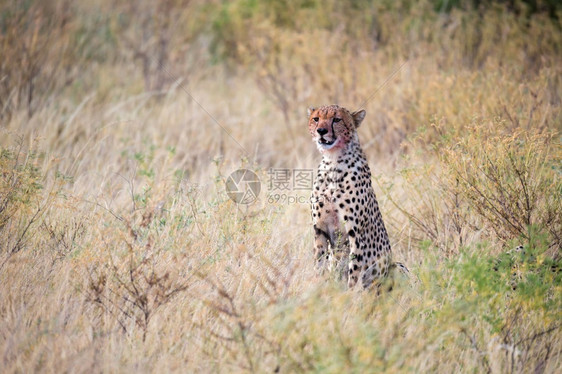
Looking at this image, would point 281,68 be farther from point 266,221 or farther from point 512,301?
point 512,301

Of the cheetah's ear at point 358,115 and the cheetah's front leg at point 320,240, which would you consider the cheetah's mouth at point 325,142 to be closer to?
the cheetah's ear at point 358,115

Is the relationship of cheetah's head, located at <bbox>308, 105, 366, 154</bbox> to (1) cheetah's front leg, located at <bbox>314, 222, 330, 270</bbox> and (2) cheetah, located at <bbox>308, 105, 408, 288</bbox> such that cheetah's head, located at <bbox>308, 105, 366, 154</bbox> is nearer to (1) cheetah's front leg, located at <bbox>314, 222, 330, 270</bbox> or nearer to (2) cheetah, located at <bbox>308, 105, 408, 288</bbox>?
(2) cheetah, located at <bbox>308, 105, 408, 288</bbox>

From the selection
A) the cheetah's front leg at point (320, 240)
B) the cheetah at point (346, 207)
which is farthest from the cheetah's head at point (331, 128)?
the cheetah's front leg at point (320, 240)

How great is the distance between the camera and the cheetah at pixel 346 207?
3.83 metres

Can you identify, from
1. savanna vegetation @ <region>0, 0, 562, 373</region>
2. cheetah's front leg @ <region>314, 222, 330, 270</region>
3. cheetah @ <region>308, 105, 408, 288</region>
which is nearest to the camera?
savanna vegetation @ <region>0, 0, 562, 373</region>

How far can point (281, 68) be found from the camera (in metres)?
7.70

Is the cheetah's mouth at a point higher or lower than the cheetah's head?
lower

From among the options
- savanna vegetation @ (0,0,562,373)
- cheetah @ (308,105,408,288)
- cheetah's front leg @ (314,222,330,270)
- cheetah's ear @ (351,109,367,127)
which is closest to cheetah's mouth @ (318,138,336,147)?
cheetah @ (308,105,408,288)

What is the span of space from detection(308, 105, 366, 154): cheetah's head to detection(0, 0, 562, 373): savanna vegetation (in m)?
0.58

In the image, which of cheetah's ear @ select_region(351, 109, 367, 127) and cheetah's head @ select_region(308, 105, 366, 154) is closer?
cheetah's head @ select_region(308, 105, 366, 154)

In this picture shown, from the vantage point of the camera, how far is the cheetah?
3.83 meters

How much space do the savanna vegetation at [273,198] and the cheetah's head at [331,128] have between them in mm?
577

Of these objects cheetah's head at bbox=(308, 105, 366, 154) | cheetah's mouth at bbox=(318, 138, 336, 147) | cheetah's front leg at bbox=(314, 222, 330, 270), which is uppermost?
cheetah's head at bbox=(308, 105, 366, 154)

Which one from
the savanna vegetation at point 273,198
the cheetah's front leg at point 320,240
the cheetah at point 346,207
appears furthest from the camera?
the cheetah's front leg at point 320,240
